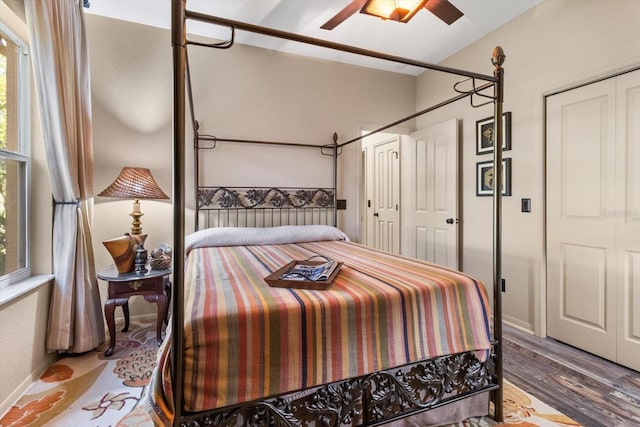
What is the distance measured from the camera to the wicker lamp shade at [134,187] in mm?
2375

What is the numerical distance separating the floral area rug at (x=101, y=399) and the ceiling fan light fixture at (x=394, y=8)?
229 cm

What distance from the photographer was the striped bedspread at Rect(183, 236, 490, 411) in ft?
3.22

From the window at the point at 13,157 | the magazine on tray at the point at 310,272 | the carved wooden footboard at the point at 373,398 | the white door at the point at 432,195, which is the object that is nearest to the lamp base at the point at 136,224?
the window at the point at 13,157

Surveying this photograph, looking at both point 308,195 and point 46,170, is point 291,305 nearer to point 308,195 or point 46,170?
point 46,170

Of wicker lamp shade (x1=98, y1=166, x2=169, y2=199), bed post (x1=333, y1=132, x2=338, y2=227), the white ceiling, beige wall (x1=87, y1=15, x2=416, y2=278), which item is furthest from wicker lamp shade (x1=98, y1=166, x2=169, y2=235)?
bed post (x1=333, y1=132, x2=338, y2=227)

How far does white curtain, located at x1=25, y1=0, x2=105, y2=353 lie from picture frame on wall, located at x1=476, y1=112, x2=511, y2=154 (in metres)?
3.32

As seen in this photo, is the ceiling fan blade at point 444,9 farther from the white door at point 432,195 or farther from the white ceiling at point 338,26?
the white door at point 432,195

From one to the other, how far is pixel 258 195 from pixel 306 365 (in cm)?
232

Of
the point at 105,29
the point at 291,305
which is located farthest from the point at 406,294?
the point at 105,29

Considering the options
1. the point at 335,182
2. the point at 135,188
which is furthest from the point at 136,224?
the point at 335,182

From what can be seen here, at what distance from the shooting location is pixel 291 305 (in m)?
1.10

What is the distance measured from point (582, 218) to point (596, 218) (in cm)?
9

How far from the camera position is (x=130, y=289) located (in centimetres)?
216

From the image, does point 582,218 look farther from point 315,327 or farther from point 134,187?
point 134,187
